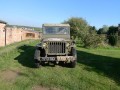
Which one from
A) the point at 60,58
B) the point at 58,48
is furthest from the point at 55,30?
the point at 60,58

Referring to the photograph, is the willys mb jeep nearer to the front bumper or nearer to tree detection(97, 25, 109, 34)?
the front bumper

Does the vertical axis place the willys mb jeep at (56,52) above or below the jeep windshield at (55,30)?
below

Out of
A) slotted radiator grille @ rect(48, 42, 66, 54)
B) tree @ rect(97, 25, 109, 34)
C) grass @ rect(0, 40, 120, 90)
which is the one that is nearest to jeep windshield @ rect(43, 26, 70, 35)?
slotted radiator grille @ rect(48, 42, 66, 54)

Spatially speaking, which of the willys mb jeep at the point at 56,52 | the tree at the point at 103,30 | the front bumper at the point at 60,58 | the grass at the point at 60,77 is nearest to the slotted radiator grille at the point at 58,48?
the willys mb jeep at the point at 56,52

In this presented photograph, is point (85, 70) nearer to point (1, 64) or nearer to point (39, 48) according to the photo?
point (39, 48)

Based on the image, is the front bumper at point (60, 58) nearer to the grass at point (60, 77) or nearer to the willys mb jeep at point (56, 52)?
the willys mb jeep at point (56, 52)

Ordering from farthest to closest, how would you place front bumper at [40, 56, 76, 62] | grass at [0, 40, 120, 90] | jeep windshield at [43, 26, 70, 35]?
jeep windshield at [43, 26, 70, 35] → front bumper at [40, 56, 76, 62] → grass at [0, 40, 120, 90]

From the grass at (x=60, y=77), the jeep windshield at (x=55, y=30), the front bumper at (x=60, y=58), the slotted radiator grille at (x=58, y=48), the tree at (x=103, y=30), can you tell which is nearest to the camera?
the grass at (x=60, y=77)

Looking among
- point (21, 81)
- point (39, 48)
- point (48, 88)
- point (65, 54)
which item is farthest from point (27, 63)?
point (48, 88)

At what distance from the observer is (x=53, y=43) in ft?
48.6

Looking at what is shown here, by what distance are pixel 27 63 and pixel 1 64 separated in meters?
1.52

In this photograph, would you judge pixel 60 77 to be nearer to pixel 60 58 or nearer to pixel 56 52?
pixel 60 58

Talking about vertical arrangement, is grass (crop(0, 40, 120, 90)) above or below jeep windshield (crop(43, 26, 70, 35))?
below

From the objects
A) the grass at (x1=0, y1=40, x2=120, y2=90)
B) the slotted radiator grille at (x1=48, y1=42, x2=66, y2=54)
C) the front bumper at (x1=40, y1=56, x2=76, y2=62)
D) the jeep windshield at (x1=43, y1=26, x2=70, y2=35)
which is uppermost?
the jeep windshield at (x1=43, y1=26, x2=70, y2=35)
